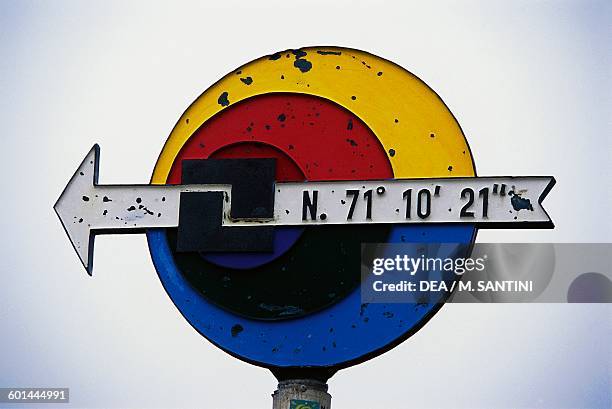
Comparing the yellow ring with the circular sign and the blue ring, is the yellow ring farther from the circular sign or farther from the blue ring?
the blue ring

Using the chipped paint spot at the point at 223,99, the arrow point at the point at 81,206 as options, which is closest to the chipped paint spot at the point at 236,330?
the arrow point at the point at 81,206

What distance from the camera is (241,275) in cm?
768

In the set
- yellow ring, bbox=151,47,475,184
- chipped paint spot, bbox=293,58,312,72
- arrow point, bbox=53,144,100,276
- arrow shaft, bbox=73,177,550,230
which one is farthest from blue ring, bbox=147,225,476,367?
chipped paint spot, bbox=293,58,312,72

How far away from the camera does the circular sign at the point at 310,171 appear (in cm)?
740

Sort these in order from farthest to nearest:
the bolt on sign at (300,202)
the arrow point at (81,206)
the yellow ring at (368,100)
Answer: the arrow point at (81,206), the yellow ring at (368,100), the bolt on sign at (300,202)

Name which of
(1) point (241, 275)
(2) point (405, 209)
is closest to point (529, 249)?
(2) point (405, 209)

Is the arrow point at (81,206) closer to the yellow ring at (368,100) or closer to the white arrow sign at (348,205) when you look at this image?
the white arrow sign at (348,205)

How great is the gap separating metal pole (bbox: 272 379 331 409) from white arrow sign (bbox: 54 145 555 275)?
1.02 metres

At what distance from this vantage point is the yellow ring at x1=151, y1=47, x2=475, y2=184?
7.66m

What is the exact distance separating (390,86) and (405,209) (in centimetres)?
84

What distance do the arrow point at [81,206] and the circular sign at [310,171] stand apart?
42cm

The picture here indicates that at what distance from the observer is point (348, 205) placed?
7.63 m

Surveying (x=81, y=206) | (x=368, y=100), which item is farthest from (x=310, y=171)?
(x=81, y=206)

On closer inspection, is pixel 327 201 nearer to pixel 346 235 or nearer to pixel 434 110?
pixel 346 235
